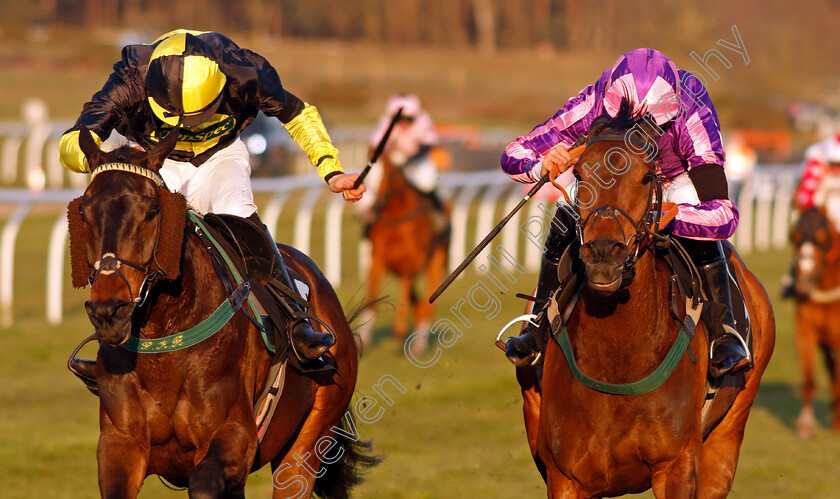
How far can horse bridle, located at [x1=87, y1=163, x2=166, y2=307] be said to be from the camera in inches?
120

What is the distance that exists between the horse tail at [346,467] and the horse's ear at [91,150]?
1.74 m

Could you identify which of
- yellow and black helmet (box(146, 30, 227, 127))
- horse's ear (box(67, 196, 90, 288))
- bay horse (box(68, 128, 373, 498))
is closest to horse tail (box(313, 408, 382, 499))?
bay horse (box(68, 128, 373, 498))

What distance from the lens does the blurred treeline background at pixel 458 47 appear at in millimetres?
18984

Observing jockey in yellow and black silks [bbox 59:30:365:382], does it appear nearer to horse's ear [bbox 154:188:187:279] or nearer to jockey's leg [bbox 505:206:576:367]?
horse's ear [bbox 154:188:187:279]

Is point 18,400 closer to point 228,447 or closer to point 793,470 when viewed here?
point 228,447

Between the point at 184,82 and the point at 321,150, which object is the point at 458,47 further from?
Result: the point at 184,82

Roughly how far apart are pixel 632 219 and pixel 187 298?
1.39 metres

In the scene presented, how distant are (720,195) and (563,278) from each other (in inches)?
23.6

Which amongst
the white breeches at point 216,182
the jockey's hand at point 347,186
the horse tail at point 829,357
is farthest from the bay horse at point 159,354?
the horse tail at point 829,357

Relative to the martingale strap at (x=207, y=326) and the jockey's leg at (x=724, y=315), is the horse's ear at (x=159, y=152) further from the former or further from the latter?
the jockey's leg at (x=724, y=315)

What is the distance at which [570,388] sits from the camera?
12.2 feet

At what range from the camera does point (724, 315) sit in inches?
155

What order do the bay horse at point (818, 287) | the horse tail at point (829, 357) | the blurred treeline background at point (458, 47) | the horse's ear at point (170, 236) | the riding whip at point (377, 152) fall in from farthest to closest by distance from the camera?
the blurred treeline background at point (458, 47) < the horse tail at point (829, 357) < the bay horse at point (818, 287) < the riding whip at point (377, 152) < the horse's ear at point (170, 236)

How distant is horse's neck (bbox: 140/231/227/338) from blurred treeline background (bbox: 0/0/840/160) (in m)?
13.2
